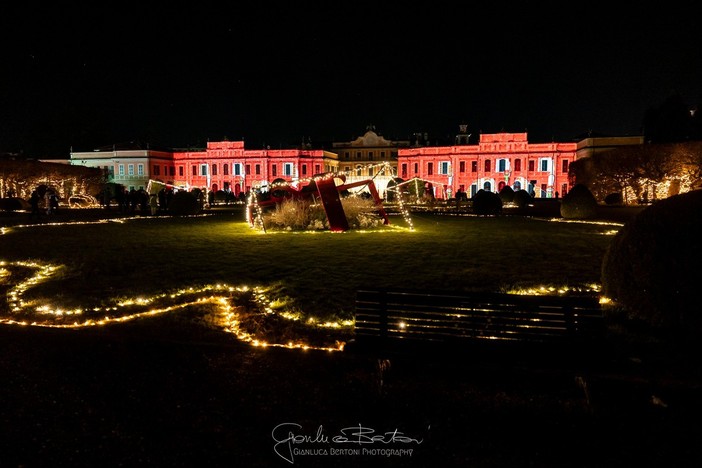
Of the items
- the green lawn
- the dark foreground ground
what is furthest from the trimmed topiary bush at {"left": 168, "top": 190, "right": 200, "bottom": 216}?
the dark foreground ground

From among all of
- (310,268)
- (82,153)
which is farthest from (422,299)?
(82,153)

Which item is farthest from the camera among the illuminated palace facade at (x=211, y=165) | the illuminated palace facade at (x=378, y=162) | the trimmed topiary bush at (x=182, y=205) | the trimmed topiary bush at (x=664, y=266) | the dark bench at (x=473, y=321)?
the illuminated palace facade at (x=211, y=165)

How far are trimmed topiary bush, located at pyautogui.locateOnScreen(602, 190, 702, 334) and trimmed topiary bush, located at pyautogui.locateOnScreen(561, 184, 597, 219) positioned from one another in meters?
20.1

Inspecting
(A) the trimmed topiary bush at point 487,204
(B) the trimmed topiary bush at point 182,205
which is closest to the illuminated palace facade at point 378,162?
(B) the trimmed topiary bush at point 182,205

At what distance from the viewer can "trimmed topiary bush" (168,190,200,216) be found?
29641 millimetres

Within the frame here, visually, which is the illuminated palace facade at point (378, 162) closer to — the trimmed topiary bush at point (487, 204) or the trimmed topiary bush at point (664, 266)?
the trimmed topiary bush at point (487, 204)

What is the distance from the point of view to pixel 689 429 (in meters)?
3.58

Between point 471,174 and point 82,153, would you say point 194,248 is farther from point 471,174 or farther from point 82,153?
point 82,153

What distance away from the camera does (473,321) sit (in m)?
4.32

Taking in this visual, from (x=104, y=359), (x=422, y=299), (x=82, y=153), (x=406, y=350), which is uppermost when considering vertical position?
(x=82, y=153)

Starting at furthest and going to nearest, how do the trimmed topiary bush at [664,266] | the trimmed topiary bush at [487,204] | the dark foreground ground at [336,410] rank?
the trimmed topiary bush at [487,204] < the trimmed topiary bush at [664,266] < the dark foreground ground at [336,410]

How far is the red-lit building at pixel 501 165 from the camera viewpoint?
6444cm

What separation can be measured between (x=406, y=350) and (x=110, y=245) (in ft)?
36.8

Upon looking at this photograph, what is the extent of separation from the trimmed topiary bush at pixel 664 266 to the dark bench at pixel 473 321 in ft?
5.12
